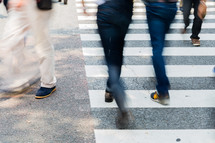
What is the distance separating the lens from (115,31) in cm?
323

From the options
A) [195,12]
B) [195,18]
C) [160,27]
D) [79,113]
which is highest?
[160,27]

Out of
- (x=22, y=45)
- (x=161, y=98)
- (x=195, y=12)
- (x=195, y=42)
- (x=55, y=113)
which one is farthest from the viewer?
(x=195, y=42)

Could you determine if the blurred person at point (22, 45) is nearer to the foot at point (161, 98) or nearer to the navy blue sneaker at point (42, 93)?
the navy blue sneaker at point (42, 93)

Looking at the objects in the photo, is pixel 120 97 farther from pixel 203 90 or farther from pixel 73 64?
pixel 73 64

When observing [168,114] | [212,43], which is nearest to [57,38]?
[212,43]

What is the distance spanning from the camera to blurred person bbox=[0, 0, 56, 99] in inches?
149

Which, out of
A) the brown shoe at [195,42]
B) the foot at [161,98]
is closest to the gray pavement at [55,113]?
the foot at [161,98]

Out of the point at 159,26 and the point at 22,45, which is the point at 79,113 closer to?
the point at 22,45

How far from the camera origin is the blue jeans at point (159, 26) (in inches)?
140

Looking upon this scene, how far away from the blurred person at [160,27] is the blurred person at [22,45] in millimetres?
1113

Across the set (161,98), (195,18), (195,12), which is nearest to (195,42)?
(195,18)

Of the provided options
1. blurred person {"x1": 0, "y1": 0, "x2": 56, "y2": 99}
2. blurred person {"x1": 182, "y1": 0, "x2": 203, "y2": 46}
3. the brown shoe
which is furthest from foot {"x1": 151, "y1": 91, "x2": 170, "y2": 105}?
the brown shoe

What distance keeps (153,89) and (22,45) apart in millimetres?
1747

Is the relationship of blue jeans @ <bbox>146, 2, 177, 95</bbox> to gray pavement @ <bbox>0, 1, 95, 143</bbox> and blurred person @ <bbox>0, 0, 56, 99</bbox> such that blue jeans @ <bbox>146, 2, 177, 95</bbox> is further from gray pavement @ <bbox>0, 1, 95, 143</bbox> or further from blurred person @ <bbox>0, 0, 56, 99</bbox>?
blurred person @ <bbox>0, 0, 56, 99</bbox>
